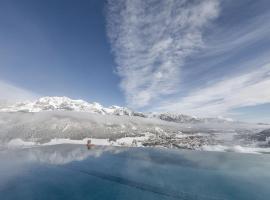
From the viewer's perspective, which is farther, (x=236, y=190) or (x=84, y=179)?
(x=84, y=179)

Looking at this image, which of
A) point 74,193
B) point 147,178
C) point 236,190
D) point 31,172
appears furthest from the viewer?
point 31,172

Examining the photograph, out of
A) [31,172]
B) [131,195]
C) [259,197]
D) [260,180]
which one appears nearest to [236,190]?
[259,197]

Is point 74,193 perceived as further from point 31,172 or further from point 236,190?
point 236,190

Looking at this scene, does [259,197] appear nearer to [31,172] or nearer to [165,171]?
[165,171]

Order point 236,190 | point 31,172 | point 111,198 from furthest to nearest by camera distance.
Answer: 1. point 31,172
2. point 236,190
3. point 111,198

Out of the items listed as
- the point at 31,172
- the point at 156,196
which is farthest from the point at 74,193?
the point at 31,172

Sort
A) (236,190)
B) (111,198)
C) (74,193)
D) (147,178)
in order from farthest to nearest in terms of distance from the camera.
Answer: (147,178), (236,190), (74,193), (111,198)

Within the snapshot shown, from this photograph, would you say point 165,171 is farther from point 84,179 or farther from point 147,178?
point 84,179

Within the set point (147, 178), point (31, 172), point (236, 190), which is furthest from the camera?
point (31, 172)

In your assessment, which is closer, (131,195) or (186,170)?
(131,195)
